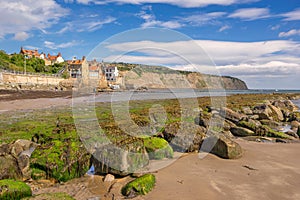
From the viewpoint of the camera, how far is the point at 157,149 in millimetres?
8664

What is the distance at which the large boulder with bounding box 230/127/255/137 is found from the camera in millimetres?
13586

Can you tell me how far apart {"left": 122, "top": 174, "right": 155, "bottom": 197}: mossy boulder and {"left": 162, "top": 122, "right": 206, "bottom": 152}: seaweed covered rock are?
3.58 meters

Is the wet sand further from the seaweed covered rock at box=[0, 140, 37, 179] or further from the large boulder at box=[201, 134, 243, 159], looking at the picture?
the seaweed covered rock at box=[0, 140, 37, 179]

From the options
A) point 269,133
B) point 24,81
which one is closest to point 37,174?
point 269,133

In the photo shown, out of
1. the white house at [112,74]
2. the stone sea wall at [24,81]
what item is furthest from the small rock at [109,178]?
the white house at [112,74]

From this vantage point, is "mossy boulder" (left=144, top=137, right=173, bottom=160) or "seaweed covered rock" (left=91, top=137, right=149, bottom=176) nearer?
"seaweed covered rock" (left=91, top=137, right=149, bottom=176)

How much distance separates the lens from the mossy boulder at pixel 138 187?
19.8 feet

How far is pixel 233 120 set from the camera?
55.2 feet

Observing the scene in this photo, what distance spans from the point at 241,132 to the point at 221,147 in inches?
211

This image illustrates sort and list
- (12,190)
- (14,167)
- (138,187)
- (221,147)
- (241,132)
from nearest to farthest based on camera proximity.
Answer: (12,190), (138,187), (14,167), (221,147), (241,132)

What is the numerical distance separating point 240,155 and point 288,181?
88.9 inches

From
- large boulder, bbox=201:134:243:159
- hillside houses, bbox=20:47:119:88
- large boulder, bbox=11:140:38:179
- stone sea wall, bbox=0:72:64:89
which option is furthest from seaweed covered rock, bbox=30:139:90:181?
hillside houses, bbox=20:47:119:88

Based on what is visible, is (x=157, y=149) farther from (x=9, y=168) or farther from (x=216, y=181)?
(x=9, y=168)

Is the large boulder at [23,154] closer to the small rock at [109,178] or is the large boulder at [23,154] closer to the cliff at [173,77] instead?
the small rock at [109,178]
